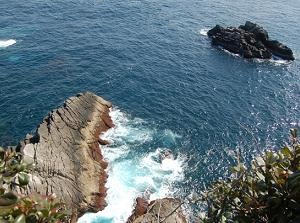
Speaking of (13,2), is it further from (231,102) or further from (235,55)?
(231,102)

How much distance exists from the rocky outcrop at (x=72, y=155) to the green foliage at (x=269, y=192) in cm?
3270

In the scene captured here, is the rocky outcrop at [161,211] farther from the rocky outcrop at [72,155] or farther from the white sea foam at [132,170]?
the rocky outcrop at [72,155]

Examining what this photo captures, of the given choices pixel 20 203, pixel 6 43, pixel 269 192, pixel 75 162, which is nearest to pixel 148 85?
pixel 75 162

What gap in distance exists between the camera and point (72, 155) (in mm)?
49688

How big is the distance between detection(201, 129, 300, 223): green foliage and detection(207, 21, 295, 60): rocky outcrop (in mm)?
83631

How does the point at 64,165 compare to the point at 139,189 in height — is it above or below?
above

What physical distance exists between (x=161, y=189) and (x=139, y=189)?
9.33ft

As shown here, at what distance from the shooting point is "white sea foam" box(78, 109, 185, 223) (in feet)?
152

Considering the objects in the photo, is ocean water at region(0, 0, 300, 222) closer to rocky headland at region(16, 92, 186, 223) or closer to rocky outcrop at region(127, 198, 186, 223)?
rocky outcrop at region(127, 198, 186, 223)

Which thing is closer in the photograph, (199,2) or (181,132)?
(181,132)

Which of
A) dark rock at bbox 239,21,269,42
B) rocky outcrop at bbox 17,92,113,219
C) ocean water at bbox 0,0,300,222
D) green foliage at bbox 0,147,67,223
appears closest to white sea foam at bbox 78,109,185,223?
ocean water at bbox 0,0,300,222

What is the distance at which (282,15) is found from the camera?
117 meters

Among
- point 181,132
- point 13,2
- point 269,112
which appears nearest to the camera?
point 181,132

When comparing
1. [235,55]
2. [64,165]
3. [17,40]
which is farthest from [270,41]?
[64,165]
